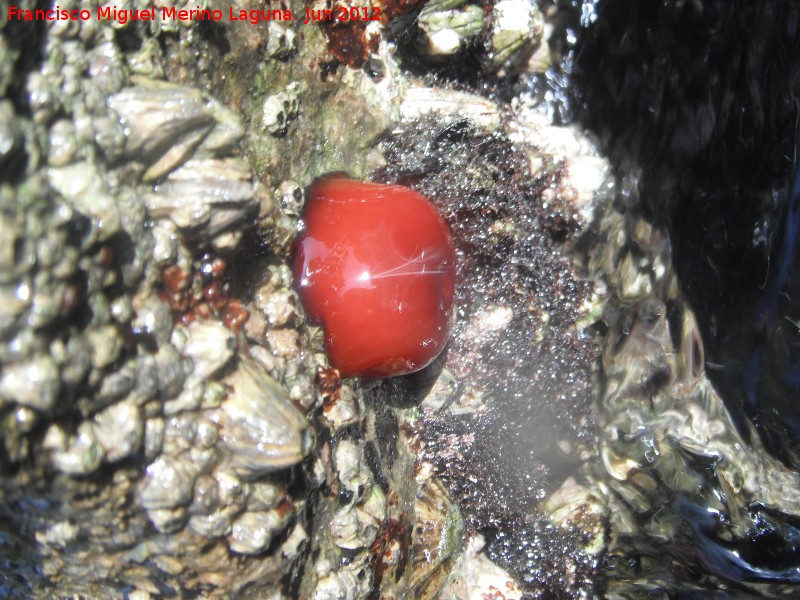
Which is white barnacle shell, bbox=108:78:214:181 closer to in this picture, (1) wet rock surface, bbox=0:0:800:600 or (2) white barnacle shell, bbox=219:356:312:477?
(1) wet rock surface, bbox=0:0:800:600

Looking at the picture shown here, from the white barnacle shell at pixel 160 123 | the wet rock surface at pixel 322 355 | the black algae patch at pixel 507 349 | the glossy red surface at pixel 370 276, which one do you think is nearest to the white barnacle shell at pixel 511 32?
the wet rock surface at pixel 322 355

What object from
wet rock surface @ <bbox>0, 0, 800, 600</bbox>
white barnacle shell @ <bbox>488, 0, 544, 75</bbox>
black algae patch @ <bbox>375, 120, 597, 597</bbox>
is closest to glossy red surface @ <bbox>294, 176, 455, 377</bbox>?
wet rock surface @ <bbox>0, 0, 800, 600</bbox>

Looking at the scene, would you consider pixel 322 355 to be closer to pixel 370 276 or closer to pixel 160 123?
pixel 370 276

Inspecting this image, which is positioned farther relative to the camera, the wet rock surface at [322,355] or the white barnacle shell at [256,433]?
the white barnacle shell at [256,433]

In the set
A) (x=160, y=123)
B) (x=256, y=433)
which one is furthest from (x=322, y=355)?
(x=160, y=123)

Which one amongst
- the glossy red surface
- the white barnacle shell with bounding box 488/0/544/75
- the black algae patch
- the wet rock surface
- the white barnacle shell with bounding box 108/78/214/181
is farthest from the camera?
the white barnacle shell with bounding box 488/0/544/75

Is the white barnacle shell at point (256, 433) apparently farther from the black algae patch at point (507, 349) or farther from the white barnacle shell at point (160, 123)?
the black algae patch at point (507, 349)
